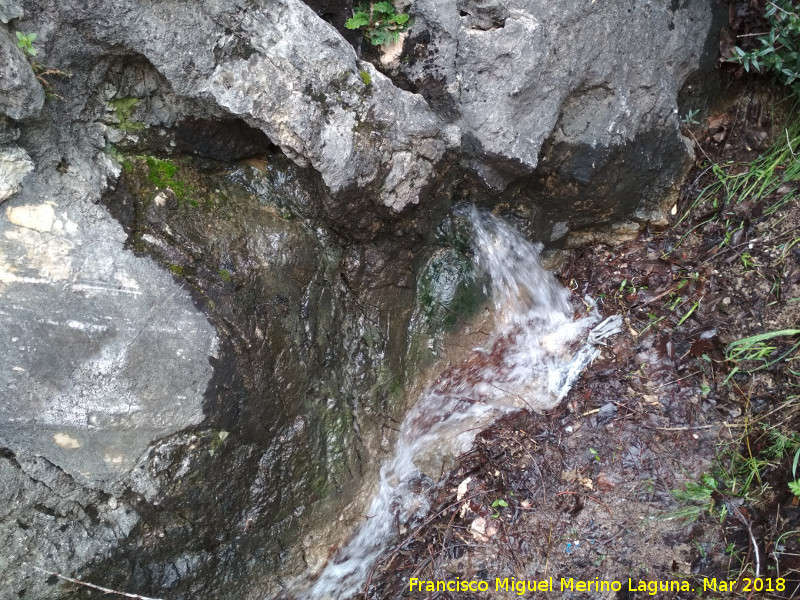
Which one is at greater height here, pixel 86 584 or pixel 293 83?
pixel 293 83

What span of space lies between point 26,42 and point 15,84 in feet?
0.62

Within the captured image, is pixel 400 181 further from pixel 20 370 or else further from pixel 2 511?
pixel 2 511

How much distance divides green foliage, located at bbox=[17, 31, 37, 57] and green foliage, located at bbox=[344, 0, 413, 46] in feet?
4.64

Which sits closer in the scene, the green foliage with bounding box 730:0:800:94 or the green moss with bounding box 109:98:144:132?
the green moss with bounding box 109:98:144:132

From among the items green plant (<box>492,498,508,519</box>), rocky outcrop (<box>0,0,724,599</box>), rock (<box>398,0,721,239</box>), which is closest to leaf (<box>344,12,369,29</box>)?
rocky outcrop (<box>0,0,724,599</box>)

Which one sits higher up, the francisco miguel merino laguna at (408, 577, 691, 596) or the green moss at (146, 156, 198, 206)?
the green moss at (146, 156, 198, 206)

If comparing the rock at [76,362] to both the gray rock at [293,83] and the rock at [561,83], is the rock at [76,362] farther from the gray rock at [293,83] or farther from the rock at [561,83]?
the rock at [561,83]

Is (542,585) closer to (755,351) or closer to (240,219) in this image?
(755,351)

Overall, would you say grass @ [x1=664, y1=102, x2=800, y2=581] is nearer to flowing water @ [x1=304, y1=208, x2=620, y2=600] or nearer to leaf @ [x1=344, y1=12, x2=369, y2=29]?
flowing water @ [x1=304, y1=208, x2=620, y2=600]

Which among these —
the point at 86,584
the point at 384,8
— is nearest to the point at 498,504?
the point at 86,584

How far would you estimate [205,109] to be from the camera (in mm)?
2664

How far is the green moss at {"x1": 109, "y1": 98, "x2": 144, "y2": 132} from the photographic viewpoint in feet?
8.53

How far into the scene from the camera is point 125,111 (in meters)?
2.62

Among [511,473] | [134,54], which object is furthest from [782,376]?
[134,54]
